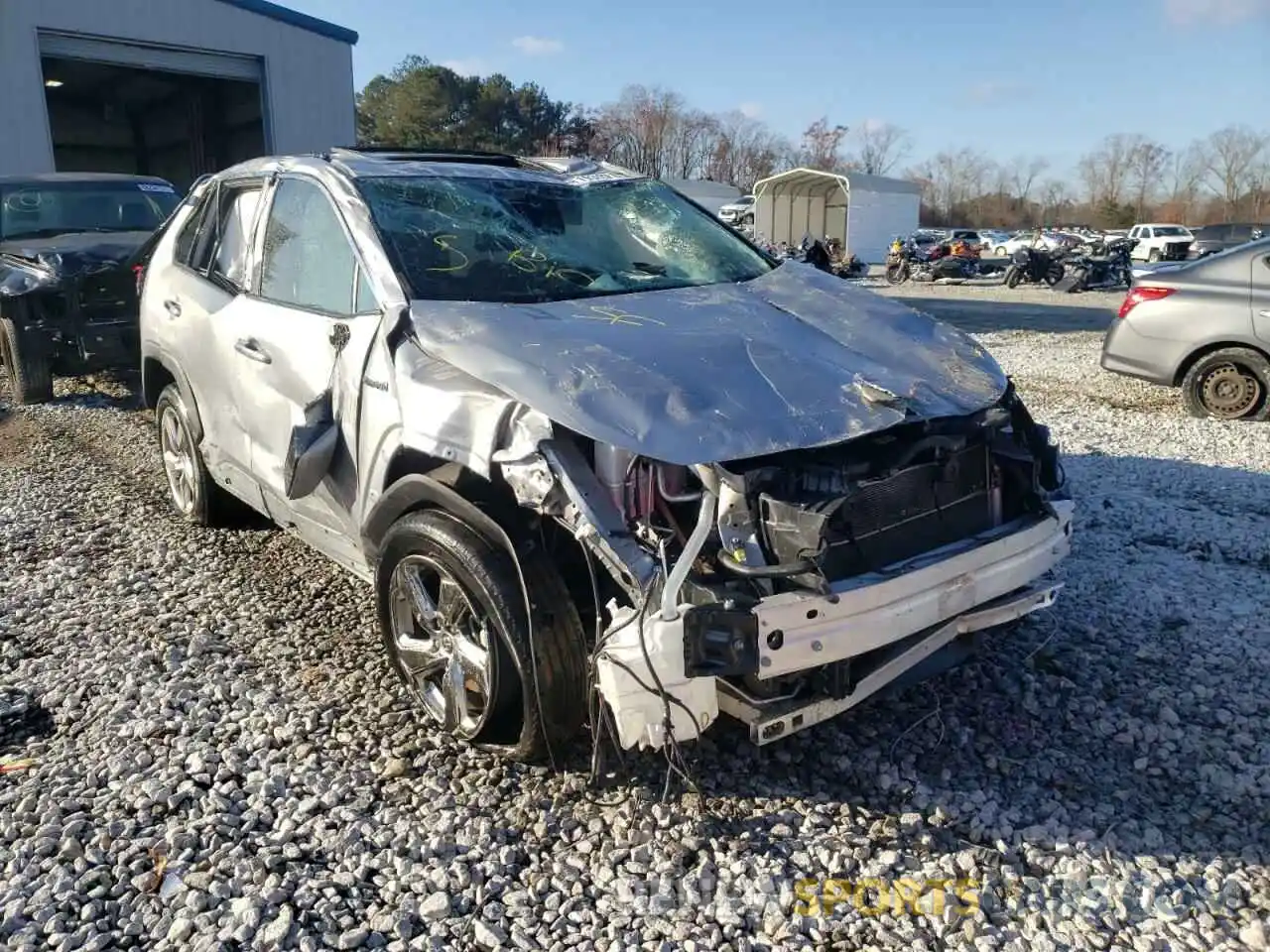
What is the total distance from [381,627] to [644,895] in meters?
1.39

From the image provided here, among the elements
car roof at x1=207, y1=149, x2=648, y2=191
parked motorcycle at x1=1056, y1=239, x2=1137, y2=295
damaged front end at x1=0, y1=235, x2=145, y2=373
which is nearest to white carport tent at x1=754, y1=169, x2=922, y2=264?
parked motorcycle at x1=1056, y1=239, x2=1137, y2=295

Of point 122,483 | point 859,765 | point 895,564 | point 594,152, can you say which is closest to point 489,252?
point 895,564

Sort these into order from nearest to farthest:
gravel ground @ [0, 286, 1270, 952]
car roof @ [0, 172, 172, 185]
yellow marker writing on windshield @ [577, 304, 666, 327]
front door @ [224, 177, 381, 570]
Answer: gravel ground @ [0, 286, 1270, 952], yellow marker writing on windshield @ [577, 304, 666, 327], front door @ [224, 177, 381, 570], car roof @ [0, 172, 172, 185]

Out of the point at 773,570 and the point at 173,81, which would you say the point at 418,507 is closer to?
the point at 773,570

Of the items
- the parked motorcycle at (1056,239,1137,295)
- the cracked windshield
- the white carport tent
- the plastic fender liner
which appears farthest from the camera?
the white carport tent

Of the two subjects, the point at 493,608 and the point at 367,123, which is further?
the point at 367,123

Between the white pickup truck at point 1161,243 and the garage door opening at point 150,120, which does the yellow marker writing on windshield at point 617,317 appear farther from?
the white pickup truck at point 1161,243

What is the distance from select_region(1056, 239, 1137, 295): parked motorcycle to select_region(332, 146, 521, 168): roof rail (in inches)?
842

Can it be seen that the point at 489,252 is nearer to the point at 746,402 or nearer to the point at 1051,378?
the point at 746,402

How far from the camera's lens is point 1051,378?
33.3 ft

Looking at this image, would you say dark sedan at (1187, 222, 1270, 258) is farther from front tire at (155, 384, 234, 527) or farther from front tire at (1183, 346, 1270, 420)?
front tire at (155, 384, 234, 527)

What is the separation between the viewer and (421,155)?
14.9ft

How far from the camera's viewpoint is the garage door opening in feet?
68.0

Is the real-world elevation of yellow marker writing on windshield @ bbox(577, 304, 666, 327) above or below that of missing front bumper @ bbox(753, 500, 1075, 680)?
above
